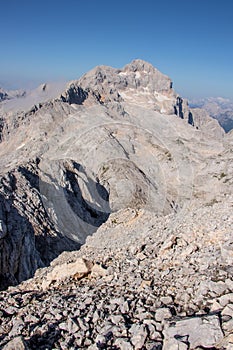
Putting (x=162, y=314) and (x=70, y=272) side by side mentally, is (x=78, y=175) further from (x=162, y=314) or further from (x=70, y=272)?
(x=162, y=314)

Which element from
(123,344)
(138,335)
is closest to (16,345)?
(123,344)

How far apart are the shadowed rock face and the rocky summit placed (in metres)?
0.15


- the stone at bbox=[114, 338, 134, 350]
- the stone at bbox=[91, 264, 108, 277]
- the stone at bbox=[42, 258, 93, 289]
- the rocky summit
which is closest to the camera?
the stone at bbox=[114, 338, 134, 350]

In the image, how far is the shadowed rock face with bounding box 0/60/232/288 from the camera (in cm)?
2244

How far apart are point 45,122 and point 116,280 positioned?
56.1 meters

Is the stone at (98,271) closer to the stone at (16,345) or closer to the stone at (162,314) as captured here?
the stone at (162,314)

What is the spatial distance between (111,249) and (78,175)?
90.7 ft

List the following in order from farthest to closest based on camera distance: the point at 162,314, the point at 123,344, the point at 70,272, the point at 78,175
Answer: the point at 78,175 → the point at 70,272 → the point at 162,314 → the point at 123,344

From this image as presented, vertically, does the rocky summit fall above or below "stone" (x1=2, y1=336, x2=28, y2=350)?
below

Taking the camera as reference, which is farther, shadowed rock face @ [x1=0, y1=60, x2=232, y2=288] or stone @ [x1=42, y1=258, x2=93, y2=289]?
shadowed rock face @ [x1=0, y1=60, x2=232, y2=288]

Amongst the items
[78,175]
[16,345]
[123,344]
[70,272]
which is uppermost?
[16,345]

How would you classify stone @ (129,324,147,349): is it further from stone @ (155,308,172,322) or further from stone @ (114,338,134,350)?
stone @ (155,308,172,322)

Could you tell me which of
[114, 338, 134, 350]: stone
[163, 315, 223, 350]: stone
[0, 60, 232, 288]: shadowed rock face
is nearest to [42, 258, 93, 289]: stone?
[114, 338, 134, 350]: stone

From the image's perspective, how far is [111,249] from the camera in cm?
1335
